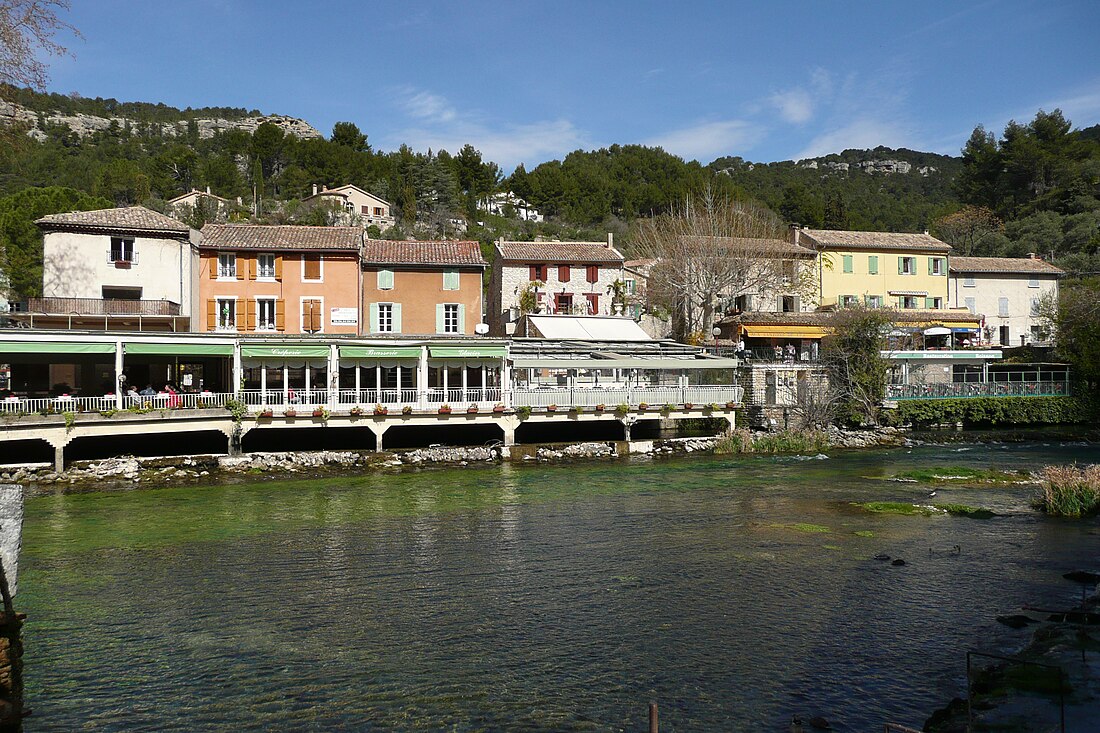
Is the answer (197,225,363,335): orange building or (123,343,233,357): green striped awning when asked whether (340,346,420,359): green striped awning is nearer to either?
(123,343,233,357): green striped awning

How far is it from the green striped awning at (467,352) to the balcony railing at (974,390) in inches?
774

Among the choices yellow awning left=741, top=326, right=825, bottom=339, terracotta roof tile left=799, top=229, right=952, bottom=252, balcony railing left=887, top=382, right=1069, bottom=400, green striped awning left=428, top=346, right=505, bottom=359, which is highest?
terracotta roof tile left=799, top=229, right=952, bottom=252

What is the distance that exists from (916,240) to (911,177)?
109660 mm

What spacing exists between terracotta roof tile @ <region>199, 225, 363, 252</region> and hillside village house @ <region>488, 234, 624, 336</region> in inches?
437

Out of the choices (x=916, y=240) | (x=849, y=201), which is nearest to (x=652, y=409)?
(x=916, y=240)

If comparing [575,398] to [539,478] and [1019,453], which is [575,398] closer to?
[539,478]

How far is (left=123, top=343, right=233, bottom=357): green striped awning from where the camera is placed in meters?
26.1

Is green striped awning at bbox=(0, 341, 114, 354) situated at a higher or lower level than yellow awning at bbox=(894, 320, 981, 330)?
lower

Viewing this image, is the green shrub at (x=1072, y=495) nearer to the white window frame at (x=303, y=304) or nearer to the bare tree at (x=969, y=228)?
the white window frame at (x=303, y=304)

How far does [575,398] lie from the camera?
1195 inches

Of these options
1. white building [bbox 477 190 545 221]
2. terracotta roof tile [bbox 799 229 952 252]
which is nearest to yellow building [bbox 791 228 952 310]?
terracotta roof tile [bbox 799 229 952 252]

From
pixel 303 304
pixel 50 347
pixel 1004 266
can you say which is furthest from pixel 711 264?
pixel 50 347

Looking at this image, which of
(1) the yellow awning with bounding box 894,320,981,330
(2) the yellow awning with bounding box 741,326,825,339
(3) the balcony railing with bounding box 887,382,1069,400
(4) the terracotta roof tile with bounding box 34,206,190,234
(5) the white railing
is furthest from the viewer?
(2) the yellow awning with bounding box 741,326,825,339

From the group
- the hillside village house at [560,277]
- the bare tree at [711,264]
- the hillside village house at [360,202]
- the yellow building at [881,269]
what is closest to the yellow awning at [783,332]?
the bare tree at [711,264]
